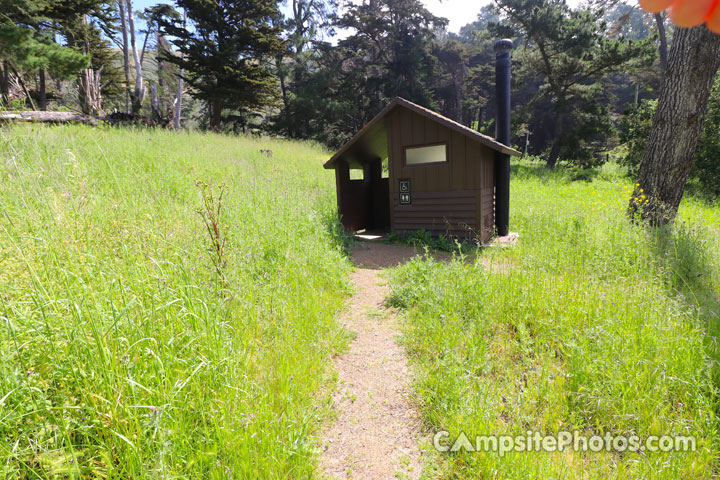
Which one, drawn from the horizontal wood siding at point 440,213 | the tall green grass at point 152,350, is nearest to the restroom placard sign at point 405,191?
the horizontal wood siding at point 440,213

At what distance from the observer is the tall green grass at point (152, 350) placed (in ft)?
5.51

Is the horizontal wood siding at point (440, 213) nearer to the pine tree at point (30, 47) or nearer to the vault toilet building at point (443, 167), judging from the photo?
the vault toilet building at point (443, 167)

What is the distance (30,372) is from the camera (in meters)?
1.77

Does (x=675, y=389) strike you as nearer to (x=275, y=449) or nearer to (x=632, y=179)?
(x=275, y=449)

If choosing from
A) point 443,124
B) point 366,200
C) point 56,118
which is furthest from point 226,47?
point 443,124

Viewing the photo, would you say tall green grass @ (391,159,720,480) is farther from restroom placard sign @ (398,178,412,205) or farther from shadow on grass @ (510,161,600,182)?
shadow on grass @ (510,161,600,182)

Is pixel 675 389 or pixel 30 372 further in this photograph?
pixel 675 389

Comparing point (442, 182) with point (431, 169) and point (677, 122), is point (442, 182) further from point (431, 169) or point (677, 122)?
point (677, 122)

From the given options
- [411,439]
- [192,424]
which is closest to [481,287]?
[411,439]

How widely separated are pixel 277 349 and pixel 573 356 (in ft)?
8.30

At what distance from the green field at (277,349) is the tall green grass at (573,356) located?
0.7 inches

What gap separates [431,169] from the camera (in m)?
7.91

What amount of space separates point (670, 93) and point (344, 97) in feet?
72.9

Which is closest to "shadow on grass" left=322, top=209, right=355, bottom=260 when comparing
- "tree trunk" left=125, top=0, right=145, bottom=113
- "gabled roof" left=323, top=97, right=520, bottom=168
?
"gabled roof" left=323, top=97, right=520, bottom=168
